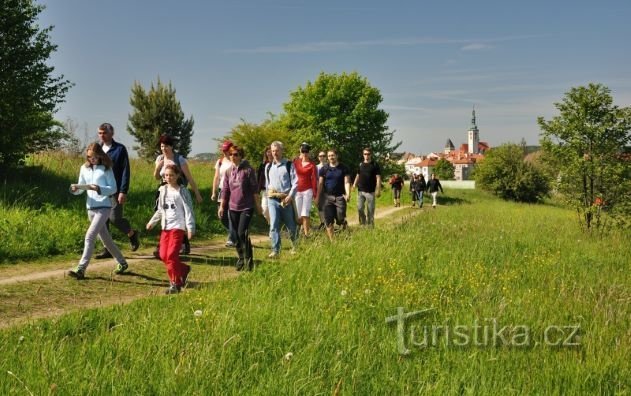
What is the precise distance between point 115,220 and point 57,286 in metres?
2.20

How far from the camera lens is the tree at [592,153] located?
14.1 m

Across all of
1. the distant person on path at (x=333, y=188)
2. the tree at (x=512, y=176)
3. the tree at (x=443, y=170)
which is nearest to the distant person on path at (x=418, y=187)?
the distant person on path at (x=333, y=188)

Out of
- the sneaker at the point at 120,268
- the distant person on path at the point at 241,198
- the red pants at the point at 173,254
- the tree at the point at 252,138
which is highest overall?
the tree at the point at 252,138

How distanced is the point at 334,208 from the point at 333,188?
45 centimetres

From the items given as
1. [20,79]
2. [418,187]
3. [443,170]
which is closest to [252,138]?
[418,187]

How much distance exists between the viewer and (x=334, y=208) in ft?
37.4

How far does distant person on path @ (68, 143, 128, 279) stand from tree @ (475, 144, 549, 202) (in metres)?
43.4

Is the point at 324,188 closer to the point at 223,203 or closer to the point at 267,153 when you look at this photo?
the point at 267,153

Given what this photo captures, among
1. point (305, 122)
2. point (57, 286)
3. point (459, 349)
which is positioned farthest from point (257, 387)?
point (305, 122)

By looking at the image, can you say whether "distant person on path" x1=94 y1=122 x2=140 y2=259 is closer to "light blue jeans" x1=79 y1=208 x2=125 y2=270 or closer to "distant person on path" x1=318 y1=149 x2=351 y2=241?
"light blue jeans" x1=79 y1=208 x2=125 y2=270

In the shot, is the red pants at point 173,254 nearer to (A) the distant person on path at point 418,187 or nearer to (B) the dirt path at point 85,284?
(B) the dirt path at point 85,284

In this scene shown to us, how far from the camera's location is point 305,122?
52125mm

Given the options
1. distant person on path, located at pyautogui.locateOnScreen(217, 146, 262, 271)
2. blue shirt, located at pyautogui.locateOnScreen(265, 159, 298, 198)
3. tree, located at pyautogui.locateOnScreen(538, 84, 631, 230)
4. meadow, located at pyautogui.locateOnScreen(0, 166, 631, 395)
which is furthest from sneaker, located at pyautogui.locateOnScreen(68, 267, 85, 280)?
tree, located at pyautogui.locateOnScreen(538, 84, 631, 230)

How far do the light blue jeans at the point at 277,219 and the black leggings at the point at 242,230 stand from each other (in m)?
0.91
